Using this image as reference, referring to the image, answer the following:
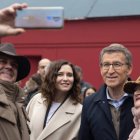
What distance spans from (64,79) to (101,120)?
100 centimetres

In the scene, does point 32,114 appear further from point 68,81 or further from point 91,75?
point 91,75

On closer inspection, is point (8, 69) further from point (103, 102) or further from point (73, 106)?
point (73, 106)

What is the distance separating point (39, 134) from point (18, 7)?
2.70m

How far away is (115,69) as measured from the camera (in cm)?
370

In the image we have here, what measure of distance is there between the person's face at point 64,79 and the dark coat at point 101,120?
2.37 ft

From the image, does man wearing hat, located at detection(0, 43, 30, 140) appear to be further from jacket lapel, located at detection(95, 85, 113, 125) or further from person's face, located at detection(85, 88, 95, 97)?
person's face, located at detection(85, 88, 95, 97)

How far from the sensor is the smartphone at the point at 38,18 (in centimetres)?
197

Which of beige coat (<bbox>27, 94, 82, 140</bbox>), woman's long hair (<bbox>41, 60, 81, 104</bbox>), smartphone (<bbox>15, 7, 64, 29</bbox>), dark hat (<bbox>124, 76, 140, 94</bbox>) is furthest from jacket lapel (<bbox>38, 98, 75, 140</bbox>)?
smartphone (<bbox>15, 7, 64, 29</bbox>)

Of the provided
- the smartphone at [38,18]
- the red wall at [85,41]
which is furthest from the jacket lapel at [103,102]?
the red wall at [85,41]

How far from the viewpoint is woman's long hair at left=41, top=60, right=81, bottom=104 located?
15.2 feet

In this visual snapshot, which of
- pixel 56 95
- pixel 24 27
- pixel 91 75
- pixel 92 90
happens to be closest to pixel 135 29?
pixel 91 75

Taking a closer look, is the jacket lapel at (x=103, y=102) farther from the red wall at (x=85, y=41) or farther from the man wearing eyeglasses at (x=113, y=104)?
the red wall at (x=85, y=41)

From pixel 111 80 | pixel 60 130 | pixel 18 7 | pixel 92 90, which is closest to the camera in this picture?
pixel 18 7

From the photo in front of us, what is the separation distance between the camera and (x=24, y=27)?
197 cm
